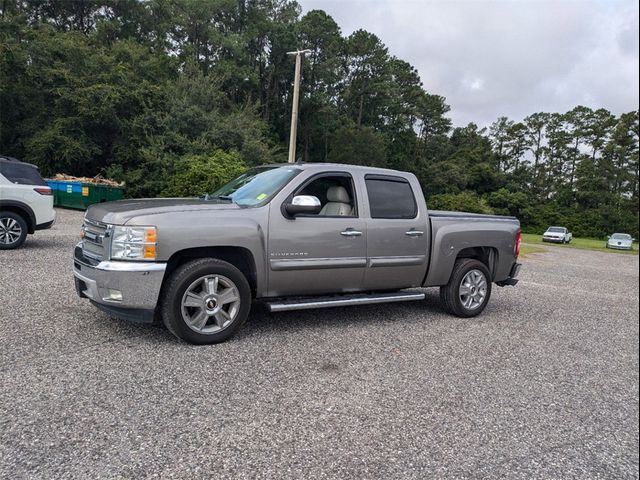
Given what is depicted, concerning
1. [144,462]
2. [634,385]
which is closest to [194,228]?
[144,462]

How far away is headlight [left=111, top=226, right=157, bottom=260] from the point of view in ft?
13.3

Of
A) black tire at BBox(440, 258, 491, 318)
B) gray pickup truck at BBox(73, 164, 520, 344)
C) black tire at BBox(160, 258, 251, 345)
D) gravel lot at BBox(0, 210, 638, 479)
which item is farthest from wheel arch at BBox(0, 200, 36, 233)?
black tire at BBox(440, 258, 491, 318)

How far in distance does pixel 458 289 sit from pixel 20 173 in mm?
8399

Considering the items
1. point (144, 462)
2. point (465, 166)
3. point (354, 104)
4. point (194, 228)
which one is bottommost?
point (144, 462)

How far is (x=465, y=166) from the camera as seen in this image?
6969cm

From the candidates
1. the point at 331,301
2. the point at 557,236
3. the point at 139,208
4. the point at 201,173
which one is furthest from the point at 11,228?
the point at 557,236

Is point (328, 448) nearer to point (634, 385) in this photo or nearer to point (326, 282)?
→ point (634, 385)

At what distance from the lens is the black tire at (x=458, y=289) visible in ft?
19.4

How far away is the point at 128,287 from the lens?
4008 millimetres

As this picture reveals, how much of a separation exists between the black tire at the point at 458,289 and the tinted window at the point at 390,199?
102cm

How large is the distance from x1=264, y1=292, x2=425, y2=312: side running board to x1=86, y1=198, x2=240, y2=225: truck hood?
111 centimetres

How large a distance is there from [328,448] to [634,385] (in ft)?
5.49

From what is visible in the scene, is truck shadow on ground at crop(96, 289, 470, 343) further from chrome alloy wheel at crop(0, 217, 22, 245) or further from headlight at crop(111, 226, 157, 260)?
chrome alloy wheel at crop(0, 217, 22, 245)

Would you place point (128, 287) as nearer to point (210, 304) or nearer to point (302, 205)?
point (210, 304)
